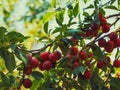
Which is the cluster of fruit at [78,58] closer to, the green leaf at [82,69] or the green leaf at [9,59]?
the green leaf at [82,69]

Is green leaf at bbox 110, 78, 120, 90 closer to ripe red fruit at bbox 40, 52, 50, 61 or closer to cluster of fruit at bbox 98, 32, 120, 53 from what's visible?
cluster of fruit at bbox 98, 32, 120, 53

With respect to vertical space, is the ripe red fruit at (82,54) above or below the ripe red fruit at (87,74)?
above

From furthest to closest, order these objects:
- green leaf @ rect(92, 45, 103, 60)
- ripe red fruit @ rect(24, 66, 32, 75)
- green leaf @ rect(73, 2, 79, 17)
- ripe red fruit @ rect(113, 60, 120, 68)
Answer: green leaf @ rect(73, 2, 79, 17) < ripe red fruit @ rect(113, 60, 120, 68) < green leaf @ rect(92, 45, 103, 60) < ripe red fruit @ rect(24, 66, 32, 75)

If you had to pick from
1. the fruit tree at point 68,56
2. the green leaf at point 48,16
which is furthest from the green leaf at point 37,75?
the green leaf at point 48,16

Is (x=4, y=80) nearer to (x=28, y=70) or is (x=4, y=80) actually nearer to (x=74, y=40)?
(x=28, y=70)

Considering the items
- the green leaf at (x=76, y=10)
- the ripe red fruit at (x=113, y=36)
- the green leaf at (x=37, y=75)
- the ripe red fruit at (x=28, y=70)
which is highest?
the green leaf at (x=76, y=10)

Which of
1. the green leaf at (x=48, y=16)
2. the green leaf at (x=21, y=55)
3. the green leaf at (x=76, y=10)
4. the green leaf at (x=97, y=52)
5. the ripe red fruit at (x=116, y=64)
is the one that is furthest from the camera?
the green leaf at (x=48, y=16)

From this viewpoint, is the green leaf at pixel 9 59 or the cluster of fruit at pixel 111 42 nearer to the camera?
the green leaf at pixel 9 59

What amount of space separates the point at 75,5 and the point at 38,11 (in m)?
4.82

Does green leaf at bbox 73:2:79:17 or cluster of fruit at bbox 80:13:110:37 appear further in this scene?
green leaf at bbox 73:2:79:17

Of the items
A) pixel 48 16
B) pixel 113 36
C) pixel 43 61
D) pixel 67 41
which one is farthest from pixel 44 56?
pixel 48 16

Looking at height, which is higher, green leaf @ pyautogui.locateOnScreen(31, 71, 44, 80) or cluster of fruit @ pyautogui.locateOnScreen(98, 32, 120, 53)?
cluster of fruit @ pyautogui.locateOnScreen(98, 32, 120, 53)

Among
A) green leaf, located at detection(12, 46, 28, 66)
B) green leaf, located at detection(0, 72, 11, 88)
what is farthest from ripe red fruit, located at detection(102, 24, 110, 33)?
green leaf, located at detection(0, 72, 11, 88)

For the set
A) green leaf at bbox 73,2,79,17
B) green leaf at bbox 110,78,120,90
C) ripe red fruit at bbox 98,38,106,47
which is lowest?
green leaf at bbox 110,78,120,90
